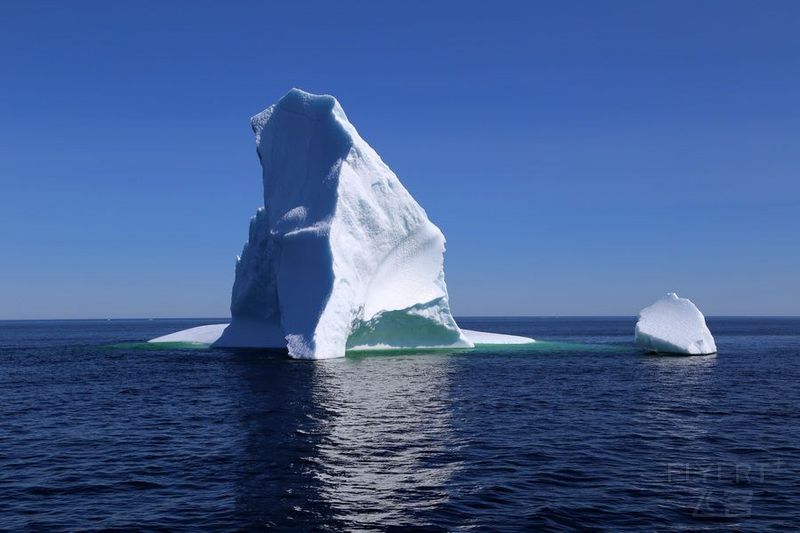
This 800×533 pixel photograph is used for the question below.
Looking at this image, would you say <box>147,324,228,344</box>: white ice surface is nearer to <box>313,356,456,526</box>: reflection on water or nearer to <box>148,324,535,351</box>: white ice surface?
<box>148,324,535,351</box>: white ice surface

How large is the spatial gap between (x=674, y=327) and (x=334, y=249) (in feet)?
85.7

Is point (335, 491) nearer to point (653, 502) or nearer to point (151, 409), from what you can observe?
point (653, 502)

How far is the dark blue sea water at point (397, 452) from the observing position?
38.0 feet

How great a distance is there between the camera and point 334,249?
39594 millimetres

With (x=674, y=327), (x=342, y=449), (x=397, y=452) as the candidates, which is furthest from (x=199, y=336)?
(x=397, y=452)

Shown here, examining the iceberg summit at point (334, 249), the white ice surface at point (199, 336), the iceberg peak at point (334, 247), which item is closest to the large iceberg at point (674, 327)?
the iceberg summit at point (334, 249)

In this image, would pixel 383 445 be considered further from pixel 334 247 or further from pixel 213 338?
pixel 213 338

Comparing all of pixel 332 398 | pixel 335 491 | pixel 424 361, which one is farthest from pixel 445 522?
pixel 424 361

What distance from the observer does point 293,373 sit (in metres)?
31.8

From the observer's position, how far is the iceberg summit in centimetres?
3944

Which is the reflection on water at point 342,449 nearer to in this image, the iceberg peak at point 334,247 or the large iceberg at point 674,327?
the iceberg peak at point 334,247

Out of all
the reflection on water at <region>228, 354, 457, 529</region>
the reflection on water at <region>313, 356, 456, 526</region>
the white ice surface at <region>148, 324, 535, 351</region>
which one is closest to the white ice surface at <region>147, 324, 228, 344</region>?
the white ice surface at <region>148, 324, 535, 351</region>

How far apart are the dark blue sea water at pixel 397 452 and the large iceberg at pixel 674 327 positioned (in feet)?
47.8

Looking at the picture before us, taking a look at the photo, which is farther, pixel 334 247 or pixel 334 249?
pixel 334 247
